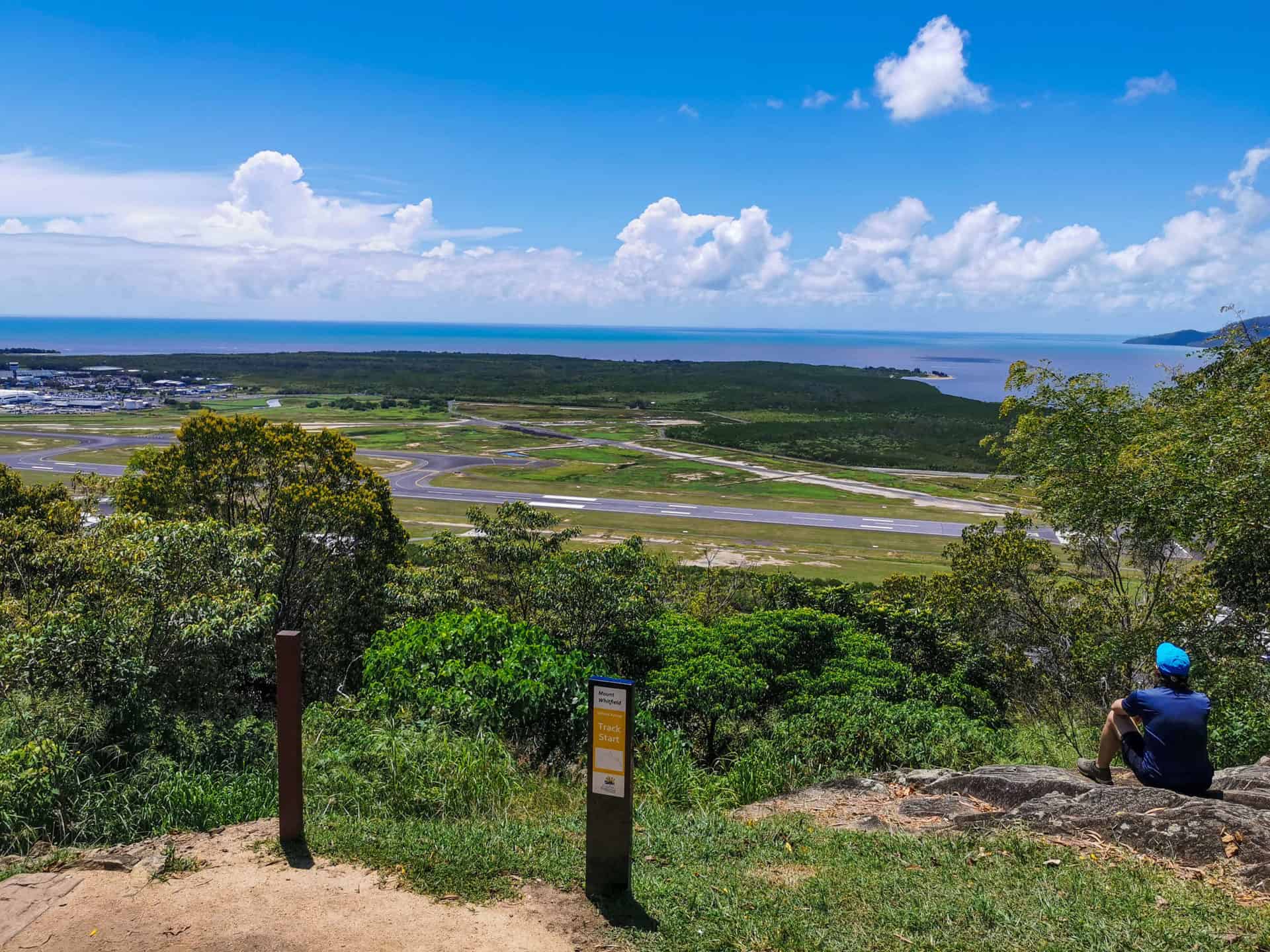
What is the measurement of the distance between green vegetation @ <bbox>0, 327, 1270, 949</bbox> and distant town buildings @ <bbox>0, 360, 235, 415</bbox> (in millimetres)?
117523

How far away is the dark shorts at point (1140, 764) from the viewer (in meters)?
6.52

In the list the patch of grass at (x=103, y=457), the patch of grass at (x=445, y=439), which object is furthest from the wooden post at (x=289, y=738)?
the patch of grass at (x=445, y=439)

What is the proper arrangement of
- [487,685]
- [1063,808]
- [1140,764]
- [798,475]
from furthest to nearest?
[798,475] < [487,685] < [1140,764] < [1063,808]

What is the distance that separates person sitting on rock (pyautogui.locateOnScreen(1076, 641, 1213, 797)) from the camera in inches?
256

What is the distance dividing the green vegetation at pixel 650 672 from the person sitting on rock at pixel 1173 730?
1182mm

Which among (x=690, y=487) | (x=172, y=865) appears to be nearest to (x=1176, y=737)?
(x=172, y=865)

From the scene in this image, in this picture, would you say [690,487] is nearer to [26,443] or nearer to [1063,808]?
[1063,808]

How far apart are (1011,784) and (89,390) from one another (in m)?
167

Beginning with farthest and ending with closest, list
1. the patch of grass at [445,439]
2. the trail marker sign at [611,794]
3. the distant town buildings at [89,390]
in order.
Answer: the distant town buildings at [89,390] < the patch of grass at [445,439] < the trail marker sign at [611,794]

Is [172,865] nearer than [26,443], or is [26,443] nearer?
[172,865]

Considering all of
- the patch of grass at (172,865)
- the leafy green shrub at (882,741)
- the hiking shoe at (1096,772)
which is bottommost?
the leafy green shrub at (882,741)

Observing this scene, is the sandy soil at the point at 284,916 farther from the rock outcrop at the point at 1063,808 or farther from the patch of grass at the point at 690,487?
the patch of grass at the point at 690,487

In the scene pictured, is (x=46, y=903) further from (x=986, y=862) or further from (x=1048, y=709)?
(x=1048, y=709)

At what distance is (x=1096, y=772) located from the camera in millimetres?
7293
